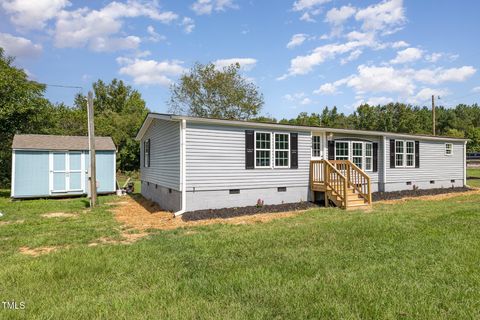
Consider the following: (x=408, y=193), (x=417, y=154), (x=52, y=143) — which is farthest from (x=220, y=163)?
(x=417, y=154)

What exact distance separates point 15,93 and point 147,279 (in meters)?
19.9

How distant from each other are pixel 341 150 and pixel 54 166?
1232 centimetres

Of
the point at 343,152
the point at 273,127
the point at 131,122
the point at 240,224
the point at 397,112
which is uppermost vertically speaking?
the point at 397,112

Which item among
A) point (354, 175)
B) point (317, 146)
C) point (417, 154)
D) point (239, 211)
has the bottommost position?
point (239, 211)

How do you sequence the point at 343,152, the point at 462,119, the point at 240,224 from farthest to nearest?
1. the point at 462,119
2. the point at 343,152
3. the point at 240,224

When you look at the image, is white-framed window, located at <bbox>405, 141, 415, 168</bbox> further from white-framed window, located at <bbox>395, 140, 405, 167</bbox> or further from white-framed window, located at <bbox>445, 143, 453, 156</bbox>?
white-framed window, located at <bbox>445, 143, 453, 156</bbox>

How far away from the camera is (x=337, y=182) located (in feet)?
36.6

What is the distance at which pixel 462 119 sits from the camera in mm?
62031

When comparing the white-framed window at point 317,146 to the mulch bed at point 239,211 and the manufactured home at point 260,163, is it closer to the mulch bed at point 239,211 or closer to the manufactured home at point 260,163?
the manufactured home at point 260,163

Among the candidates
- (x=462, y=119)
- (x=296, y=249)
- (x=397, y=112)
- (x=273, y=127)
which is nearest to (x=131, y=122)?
(x=273, y=127)

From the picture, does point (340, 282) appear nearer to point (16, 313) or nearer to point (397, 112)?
point (16, 313)

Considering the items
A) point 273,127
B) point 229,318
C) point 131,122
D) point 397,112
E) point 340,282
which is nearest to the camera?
point 229,318

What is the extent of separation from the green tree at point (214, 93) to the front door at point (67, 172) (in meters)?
18.8

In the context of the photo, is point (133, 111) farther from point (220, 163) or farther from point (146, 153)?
point (220, 163)
